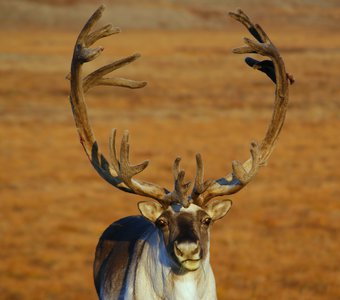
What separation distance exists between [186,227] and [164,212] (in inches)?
13.1

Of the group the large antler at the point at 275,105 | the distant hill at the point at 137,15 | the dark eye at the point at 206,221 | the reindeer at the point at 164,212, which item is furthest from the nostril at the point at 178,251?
the distant hill at the point at 137,15

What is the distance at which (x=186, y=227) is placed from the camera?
641cm

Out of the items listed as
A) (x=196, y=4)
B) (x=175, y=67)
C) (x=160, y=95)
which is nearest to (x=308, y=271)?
(x=160, y=95)

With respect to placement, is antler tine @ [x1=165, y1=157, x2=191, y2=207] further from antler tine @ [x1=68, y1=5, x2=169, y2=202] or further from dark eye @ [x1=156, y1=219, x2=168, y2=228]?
antler tine @ [x1=68, y1=5, x2=169, y2=202]

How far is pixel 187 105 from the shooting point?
3747 cm

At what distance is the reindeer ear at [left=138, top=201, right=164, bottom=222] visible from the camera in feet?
21.9

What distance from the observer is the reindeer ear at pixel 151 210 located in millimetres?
6690

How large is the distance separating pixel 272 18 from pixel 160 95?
68574mm

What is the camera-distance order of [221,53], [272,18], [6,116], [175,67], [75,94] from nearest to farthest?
[75,94], [6,116], [175,67], [221,53], [272,18]

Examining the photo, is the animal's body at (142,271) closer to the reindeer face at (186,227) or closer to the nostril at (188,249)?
the reindeer face at (186,227)

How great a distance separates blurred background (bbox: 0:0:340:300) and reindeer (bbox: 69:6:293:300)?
4633 mm

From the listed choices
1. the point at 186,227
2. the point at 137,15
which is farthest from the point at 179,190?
the point at 137,15

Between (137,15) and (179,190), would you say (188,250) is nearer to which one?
(179,190)

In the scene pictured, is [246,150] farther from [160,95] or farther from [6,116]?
[160,95]
